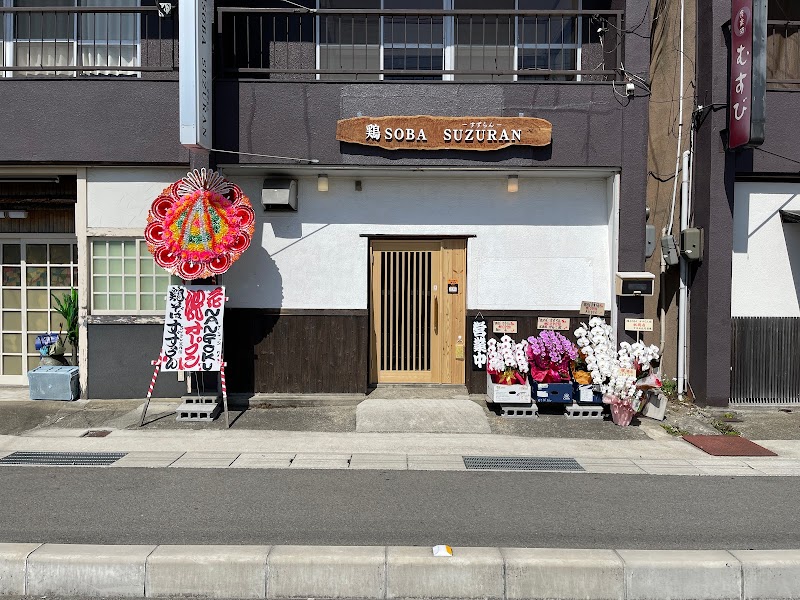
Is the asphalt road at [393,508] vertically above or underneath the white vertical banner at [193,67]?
underneath

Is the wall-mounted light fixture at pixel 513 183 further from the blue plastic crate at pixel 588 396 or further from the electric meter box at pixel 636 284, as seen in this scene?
the blue plastic crate at pixel 588 396

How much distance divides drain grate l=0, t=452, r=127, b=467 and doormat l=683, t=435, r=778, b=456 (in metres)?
6.81

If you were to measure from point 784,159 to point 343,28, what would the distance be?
7052mm

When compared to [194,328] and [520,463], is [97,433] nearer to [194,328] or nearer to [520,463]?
[194,328]

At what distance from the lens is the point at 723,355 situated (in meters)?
9.00

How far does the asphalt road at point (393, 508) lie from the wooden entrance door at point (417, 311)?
3.47 meters

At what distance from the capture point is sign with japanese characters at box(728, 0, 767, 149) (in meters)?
8.16

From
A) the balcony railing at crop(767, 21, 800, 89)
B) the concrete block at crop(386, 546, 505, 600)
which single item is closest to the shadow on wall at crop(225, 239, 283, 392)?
the concrete block at crop(386, 546, 505, 600)

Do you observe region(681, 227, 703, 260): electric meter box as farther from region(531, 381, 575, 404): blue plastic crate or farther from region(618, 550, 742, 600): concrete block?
region(618, 550, 742, 600): concrete block

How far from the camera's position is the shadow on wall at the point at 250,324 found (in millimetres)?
9531

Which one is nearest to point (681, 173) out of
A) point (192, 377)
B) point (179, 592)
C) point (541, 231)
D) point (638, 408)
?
point (541, 231)

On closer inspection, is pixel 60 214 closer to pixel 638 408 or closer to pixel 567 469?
pixel 567 469

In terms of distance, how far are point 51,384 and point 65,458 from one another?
9.13 feet

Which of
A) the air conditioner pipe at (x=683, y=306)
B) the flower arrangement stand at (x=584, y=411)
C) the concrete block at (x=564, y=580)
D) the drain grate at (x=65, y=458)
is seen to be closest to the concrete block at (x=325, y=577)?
the concrete block at (x=564, y=580)
